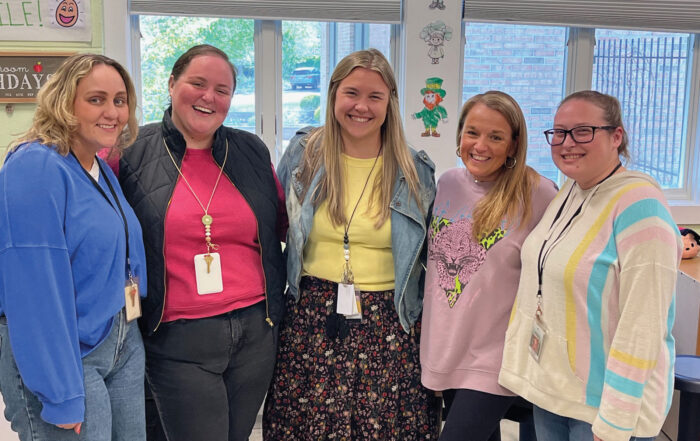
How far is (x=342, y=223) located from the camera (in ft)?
6.06

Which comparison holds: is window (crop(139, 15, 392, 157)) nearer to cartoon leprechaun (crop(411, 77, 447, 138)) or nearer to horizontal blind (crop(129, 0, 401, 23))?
horizontal blind (crop(129, 0, 401, 23))

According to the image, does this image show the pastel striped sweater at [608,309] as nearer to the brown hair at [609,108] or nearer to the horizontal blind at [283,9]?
the brown hair at [609,108]

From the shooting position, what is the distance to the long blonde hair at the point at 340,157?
6.07ft

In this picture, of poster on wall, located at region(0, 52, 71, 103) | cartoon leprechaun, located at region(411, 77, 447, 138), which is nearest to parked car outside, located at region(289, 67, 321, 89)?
cartoon leprechaun, located at region(411, 77, 447, 138)

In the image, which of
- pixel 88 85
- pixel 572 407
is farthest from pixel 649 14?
pixel 88 85

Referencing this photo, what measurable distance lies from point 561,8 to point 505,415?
2.70 m

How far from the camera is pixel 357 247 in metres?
1.86

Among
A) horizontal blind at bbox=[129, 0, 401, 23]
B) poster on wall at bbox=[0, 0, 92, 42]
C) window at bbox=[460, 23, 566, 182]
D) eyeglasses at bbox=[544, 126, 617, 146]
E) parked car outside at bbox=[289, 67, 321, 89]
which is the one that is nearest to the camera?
eyeglasses at bbox=[544, 126, 617, 146]

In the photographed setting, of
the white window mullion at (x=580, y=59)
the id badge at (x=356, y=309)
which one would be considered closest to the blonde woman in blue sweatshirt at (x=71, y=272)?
the id badge at (x=356, y=309)

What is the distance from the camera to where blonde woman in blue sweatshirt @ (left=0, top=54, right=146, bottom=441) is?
4.26 ft

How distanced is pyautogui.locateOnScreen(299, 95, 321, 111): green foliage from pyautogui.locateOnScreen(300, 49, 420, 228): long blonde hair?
6.34 feet

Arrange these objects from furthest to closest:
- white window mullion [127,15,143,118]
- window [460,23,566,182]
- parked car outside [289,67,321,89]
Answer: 1. window [460,23,566,182]
2. parked car outside [289,67,321,89]
3. white window mullion [127,15,143,118]

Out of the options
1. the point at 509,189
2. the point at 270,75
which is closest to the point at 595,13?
the point at 270,75

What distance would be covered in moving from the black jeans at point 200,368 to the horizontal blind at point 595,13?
8.67 feet
